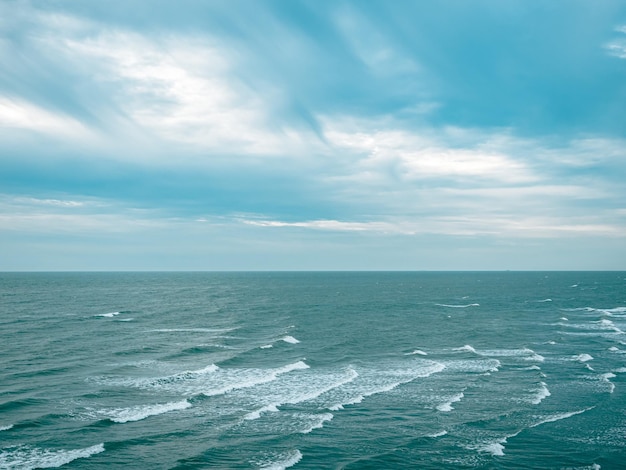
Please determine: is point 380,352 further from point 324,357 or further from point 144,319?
point 144,319

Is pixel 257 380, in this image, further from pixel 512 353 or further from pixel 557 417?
pixel 512 353

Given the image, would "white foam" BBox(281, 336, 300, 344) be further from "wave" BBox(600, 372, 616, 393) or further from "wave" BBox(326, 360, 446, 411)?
"wave" BBox(600, 372, 616, 393)

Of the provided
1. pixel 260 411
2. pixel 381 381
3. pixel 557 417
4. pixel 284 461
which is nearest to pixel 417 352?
pixel 381 381

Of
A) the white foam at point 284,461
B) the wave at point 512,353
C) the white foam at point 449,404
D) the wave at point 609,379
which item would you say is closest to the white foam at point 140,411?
the white foam at point 284,461

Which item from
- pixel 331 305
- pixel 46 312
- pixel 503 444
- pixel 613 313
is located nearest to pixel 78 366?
pixel 503 444

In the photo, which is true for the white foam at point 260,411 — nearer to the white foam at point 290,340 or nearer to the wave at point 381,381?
the wave at point 381,381
